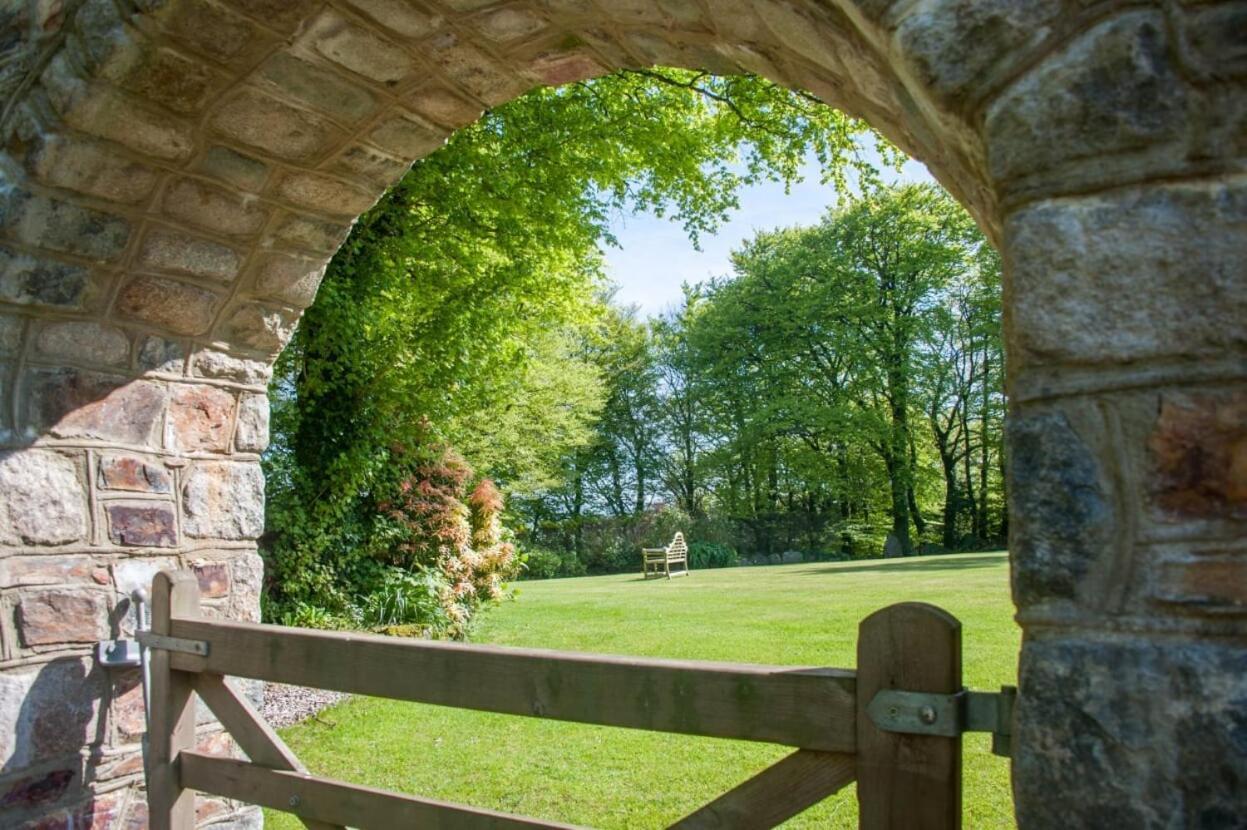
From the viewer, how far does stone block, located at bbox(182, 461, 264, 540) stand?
11.5 ft

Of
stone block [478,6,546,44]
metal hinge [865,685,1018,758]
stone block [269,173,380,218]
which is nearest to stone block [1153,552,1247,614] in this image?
metal hinge [865,685,1018,758]

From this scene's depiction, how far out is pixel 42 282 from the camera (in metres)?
2.97

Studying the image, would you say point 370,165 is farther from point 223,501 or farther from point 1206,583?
point 1206,583

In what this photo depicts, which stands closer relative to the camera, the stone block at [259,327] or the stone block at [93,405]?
the stone block at [93,405]

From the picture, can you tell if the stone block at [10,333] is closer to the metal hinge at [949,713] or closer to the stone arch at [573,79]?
the stone arch at [573,79]

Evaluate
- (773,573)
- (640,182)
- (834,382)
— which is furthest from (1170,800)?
(834,382)

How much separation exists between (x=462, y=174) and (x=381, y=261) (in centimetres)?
107

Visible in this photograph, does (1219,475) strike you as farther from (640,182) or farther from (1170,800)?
(640,182)

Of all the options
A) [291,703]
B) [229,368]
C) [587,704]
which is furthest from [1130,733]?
[291,703]

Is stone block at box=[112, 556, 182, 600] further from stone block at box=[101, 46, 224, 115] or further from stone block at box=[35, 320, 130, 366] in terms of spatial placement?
stone block at box=[101, 46, 224, 115]

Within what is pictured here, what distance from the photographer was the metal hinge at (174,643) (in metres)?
2.61

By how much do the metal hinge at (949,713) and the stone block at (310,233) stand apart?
8.65ft

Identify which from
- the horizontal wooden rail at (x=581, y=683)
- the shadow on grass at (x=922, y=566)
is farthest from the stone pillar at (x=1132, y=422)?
the shadow on grass at (x=922, y=566)

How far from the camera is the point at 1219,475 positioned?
41.7 inches
